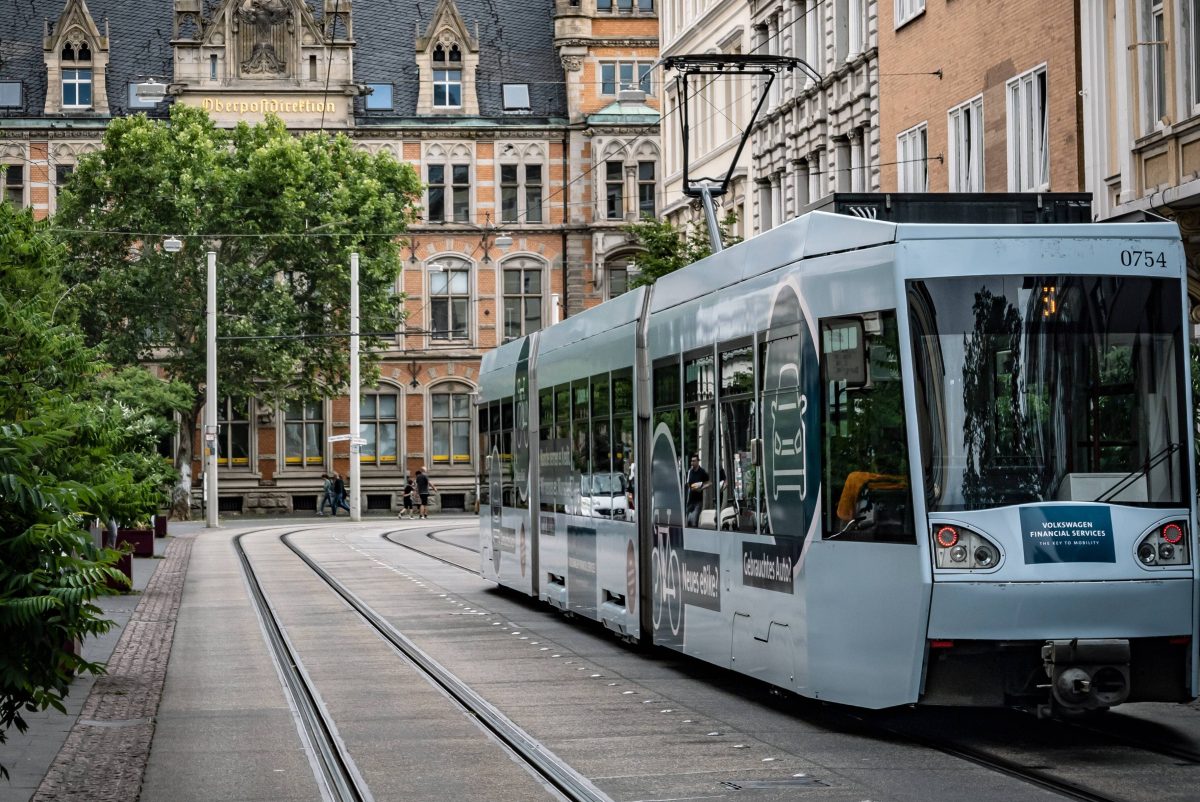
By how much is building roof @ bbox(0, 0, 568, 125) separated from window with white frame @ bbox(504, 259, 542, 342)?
5356 mm

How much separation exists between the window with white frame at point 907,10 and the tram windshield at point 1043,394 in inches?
805

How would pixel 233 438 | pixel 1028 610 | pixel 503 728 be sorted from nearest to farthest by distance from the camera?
pixel 1028 610 < pixel 503 728 < pixel 233 438

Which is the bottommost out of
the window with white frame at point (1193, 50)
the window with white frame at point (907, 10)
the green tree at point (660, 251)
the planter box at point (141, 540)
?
the planter box at point (141, 540)

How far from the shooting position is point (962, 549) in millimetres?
10820

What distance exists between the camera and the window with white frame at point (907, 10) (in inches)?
1220

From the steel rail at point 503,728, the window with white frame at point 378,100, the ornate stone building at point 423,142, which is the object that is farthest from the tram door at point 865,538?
the window with white frame at point 378,100

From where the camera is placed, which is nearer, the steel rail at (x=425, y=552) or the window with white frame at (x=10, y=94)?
the steel rail at (x=425, y=552)

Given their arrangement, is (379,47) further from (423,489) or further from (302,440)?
(423,489)

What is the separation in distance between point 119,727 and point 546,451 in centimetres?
839

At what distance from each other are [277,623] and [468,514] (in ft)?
151

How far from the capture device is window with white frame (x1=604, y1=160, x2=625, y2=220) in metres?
70.8

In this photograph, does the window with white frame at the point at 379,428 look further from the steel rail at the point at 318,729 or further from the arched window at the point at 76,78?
the steel rail at the point at 318,729

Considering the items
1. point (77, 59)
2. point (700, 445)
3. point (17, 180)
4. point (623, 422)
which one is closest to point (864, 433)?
point (700, 445)

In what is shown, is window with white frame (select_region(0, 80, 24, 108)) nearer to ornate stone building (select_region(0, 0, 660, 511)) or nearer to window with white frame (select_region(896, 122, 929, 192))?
ornate stone building (select_region(0, 0, 660, 511))
